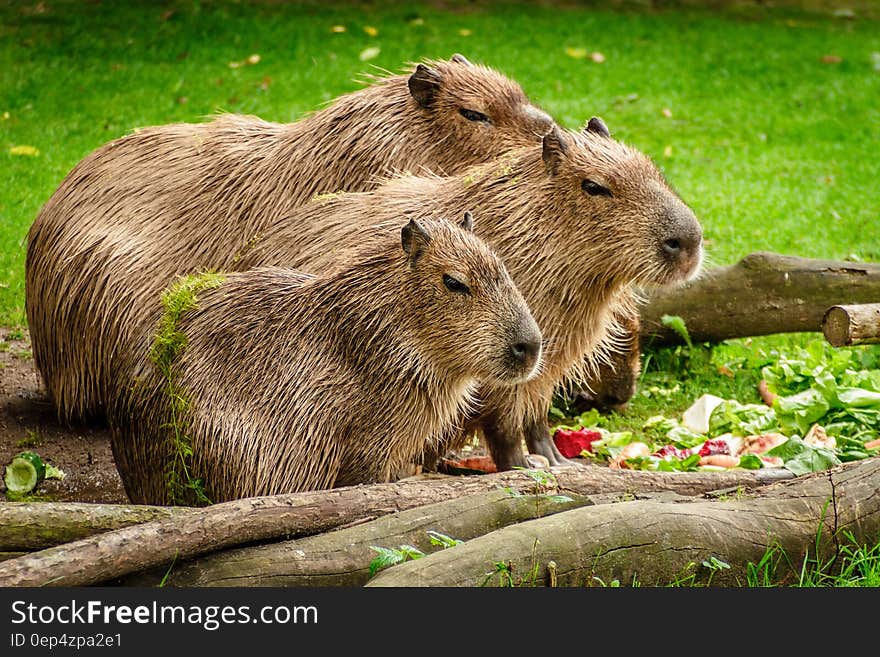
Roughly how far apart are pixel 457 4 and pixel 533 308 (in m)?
9.69

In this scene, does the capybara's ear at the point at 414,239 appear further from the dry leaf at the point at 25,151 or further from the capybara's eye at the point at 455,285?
the dry leaf at the point at 25,151

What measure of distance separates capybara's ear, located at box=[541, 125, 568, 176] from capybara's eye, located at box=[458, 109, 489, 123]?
793 millimetres

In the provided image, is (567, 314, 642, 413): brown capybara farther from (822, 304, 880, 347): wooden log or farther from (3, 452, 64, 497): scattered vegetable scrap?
(3, 452, 64, 497): scattered vegetable scrap

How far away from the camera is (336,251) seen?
15.1 feet

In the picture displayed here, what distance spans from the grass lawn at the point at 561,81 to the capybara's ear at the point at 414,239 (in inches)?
145

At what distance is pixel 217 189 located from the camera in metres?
5.46

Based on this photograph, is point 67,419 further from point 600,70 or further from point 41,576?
point 600,70

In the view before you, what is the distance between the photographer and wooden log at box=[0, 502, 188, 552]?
331 cm

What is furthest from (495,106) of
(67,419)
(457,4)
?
(457,4)

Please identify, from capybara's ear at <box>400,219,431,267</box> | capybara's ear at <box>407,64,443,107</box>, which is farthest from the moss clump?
capybara's ear at <box>407,64,443,107</box>

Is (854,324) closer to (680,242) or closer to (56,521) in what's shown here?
(680,242)

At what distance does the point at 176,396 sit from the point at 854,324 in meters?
2.65

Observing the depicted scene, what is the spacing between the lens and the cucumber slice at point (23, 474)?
5051 millimetres

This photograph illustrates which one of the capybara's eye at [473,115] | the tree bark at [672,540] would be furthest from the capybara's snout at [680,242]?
the capybara's eye at [473,115]
